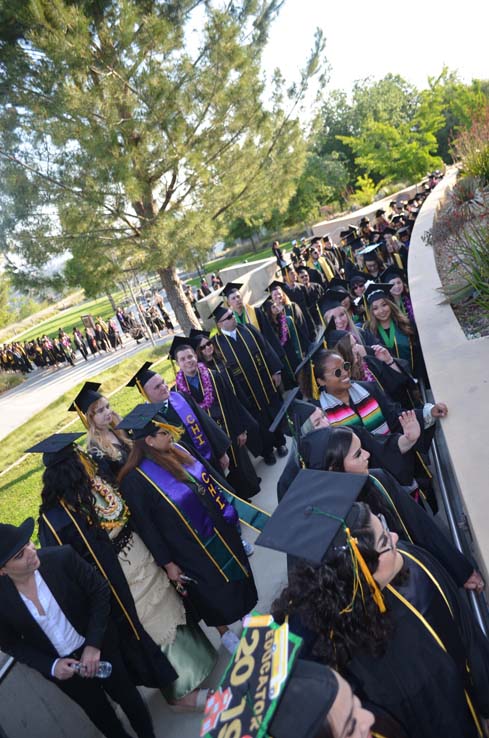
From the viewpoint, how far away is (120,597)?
2.89 m

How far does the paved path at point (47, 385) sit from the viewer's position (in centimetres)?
1574

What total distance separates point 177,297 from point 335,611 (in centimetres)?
1091

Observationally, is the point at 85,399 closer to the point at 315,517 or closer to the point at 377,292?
the point at 315,517

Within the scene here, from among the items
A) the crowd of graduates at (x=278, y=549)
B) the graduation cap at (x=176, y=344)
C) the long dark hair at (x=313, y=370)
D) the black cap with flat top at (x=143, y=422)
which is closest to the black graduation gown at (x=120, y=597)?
the crowd of graduates at (x=278, y=549)

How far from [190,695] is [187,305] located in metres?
9.81

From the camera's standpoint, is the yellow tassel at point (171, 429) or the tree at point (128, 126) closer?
the yellow tassel at point (171, 429)

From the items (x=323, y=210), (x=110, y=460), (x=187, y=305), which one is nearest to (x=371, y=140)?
(x=323, y=210)

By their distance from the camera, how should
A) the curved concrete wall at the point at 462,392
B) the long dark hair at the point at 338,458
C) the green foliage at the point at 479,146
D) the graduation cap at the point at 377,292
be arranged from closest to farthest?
the curved concrete wall at the point at 462,392
the long dark hair at the point at 338,458
the graduation cap at the point at 377,292
the green foliage at the point at 479,146

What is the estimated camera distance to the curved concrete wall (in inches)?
78.8

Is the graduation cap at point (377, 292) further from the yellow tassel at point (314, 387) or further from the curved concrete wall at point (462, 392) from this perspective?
the yellow tassel at point (314, 387)

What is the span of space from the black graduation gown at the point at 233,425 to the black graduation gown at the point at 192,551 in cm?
171

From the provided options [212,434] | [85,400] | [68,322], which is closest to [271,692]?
[85,400]

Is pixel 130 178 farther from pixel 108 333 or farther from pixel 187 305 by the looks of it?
pixel 108 333

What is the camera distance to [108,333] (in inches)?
936
